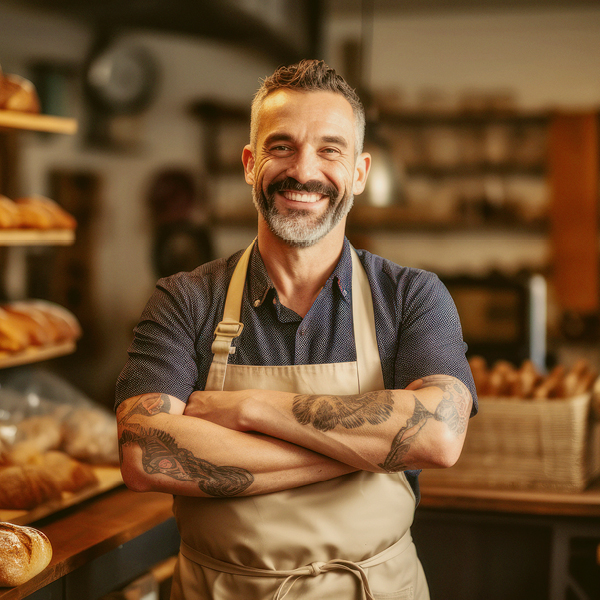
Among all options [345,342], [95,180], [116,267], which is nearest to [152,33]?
[95,180]

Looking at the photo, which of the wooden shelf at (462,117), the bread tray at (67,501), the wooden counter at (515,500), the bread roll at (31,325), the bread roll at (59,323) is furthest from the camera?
the wooden shelf at (462,117)

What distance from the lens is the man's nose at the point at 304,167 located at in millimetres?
1376

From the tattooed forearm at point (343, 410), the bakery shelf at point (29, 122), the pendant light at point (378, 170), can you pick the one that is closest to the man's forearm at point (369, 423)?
the tattooed forearm at point (343, 410)

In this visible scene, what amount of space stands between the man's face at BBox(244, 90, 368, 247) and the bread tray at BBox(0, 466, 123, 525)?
0.93 meters

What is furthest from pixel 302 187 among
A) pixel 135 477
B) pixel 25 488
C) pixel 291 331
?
pixel 25 488

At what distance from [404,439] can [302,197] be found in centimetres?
53

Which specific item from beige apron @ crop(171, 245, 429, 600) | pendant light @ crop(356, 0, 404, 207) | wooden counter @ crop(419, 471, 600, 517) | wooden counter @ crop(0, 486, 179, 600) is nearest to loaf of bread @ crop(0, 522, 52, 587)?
wooden counter @ crop(0, 486, 179, 600)

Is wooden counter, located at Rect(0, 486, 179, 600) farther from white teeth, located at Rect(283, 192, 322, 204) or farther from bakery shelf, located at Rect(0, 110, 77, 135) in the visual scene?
bakery shelf, located at Rect(0, 110, 77, 135)

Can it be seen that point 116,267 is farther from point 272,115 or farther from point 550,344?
point 550,344

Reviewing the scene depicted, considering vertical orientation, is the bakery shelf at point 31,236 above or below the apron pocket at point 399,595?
above

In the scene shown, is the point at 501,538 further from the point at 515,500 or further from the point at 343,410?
the point at 343,410

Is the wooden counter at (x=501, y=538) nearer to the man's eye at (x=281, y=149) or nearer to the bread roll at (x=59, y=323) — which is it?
the man's eye at (x=281, y=149)

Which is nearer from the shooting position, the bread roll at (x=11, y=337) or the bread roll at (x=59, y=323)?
the bread roll at (x=11, y=337)

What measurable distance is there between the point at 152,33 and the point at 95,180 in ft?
3.03
